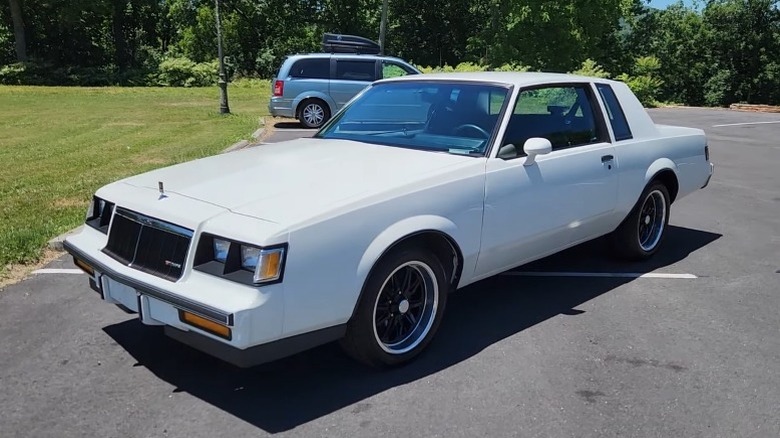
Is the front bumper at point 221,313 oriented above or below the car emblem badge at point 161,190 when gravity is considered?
below

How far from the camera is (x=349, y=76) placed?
16938 millimetres

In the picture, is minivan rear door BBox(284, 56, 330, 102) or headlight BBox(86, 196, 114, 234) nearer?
headlight BBox(86, 196, 114, 234)

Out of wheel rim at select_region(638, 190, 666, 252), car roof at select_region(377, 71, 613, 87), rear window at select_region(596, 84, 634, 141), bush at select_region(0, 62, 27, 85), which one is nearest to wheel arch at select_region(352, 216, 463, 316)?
car roof at select_region(377, 71, 613, 87)

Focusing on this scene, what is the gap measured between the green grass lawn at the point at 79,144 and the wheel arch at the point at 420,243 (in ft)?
11.6

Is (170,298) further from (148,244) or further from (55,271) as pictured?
(55,271)

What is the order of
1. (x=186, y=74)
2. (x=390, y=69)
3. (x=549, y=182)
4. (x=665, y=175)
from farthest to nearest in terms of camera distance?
(x=186, y=74)
(x=390, y=69)
(x=665, y=175)
(x=549, y=182)

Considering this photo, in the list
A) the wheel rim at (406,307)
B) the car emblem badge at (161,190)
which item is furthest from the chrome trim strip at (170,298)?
the wheel rim at (406,307)

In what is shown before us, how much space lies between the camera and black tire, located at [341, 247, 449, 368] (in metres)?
3.66

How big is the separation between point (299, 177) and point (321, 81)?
43.2ft

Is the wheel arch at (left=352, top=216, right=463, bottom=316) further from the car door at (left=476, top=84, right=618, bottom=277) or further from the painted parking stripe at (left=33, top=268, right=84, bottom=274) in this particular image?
the painted parking stripe at (left=33, top=268, right=84, bottom=274)

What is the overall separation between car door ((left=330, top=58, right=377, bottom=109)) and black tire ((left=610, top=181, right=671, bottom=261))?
37.3 feet

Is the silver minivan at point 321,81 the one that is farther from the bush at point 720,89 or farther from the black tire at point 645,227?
the bush at point 720,89

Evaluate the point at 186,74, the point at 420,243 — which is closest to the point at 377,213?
the point at 420,243

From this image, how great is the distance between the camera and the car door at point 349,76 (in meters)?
16.8
